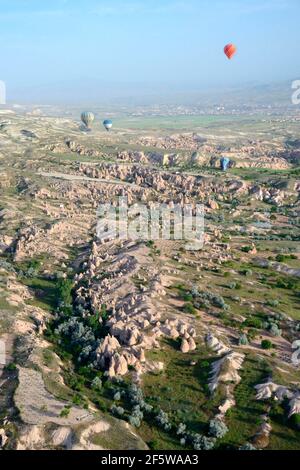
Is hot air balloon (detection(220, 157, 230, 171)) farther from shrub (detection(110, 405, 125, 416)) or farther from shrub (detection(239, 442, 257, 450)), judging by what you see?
shrub (detection(239, 442, 257, 450))

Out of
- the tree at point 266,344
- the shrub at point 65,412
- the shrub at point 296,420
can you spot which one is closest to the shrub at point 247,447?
the shrub at point 296,420

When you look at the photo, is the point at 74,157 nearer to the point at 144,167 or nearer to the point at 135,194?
the point at 144,167

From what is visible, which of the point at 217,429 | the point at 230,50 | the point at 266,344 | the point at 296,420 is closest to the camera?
the point at 217,429

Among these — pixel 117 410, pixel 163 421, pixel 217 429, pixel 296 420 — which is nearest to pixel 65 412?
pixel 117 410

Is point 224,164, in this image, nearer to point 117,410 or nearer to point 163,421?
point 117,410

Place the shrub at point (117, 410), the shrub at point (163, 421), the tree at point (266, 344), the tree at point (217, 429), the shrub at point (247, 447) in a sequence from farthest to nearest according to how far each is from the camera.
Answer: the tree at point (266, 344) → the shrub at point (117, 410) → the shrub at point (163, 421) → the tree at point (217, 429) → the shrub at point (247, 447)

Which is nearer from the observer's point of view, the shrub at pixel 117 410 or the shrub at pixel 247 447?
the shrub at pixel 247 447

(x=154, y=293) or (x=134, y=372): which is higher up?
(x=154, y=293)

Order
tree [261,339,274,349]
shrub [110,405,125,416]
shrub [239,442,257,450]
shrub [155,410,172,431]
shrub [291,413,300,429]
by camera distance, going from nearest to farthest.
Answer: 1. shrub [239,442,257,450]
2. shrub [291,413,300,429]
3. shrub [155,410,172,431]
4. shrub [110,405,125,416]
5. tree [261,339,274,349]

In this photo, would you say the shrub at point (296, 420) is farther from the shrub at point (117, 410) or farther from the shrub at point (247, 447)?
the shrub at point (117, 410)

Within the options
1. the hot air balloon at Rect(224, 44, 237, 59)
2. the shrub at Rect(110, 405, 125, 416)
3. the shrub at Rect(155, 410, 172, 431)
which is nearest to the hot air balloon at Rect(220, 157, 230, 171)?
the hot air balloon at Rect(224, 44, 237, 59)

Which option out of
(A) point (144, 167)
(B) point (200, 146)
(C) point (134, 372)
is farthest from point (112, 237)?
(B) point (200, 146)
